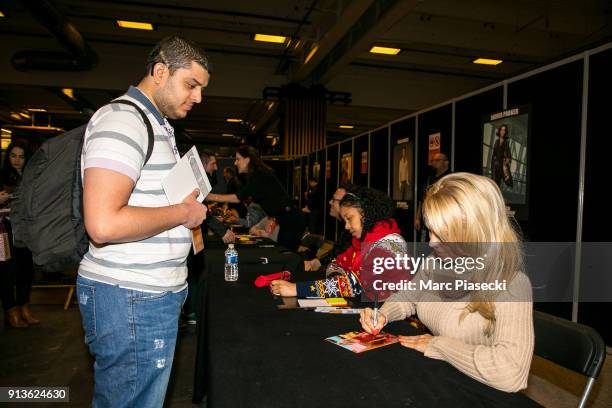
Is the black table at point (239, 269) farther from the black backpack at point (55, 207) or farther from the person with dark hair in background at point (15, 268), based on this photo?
the person with dark hair in background at point (15, 268)

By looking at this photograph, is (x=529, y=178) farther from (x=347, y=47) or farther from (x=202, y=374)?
(x=347, y=47)

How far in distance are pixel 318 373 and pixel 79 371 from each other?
2.25 metres

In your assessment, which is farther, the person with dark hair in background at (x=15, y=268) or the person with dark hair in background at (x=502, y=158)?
the person with dark hair in background at (x=502, y=158)

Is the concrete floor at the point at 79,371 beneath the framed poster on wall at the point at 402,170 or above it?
beneath

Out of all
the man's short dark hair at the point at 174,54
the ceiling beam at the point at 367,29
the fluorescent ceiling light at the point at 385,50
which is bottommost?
the man's short dark hair at the point at 174,54

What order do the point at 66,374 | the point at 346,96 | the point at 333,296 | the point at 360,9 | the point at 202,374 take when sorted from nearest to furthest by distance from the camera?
the point at 333,296, the point at 202,374, the point at 66,374, the point at 360,9, the point at 346,96

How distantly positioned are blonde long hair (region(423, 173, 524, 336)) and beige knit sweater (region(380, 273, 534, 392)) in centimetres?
4

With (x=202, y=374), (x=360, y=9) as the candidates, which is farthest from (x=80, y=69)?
(x=202, y=374)

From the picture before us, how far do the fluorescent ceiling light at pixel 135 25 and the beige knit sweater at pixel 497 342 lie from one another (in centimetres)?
736

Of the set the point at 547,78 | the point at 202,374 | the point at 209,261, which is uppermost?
the point at 547,78

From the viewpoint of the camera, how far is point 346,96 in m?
9.90

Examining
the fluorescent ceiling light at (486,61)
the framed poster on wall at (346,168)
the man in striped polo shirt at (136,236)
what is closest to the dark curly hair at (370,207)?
the man in striped polo shirt at (136,236)

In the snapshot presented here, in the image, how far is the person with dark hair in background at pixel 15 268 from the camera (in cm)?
315

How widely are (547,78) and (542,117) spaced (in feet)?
0.94
